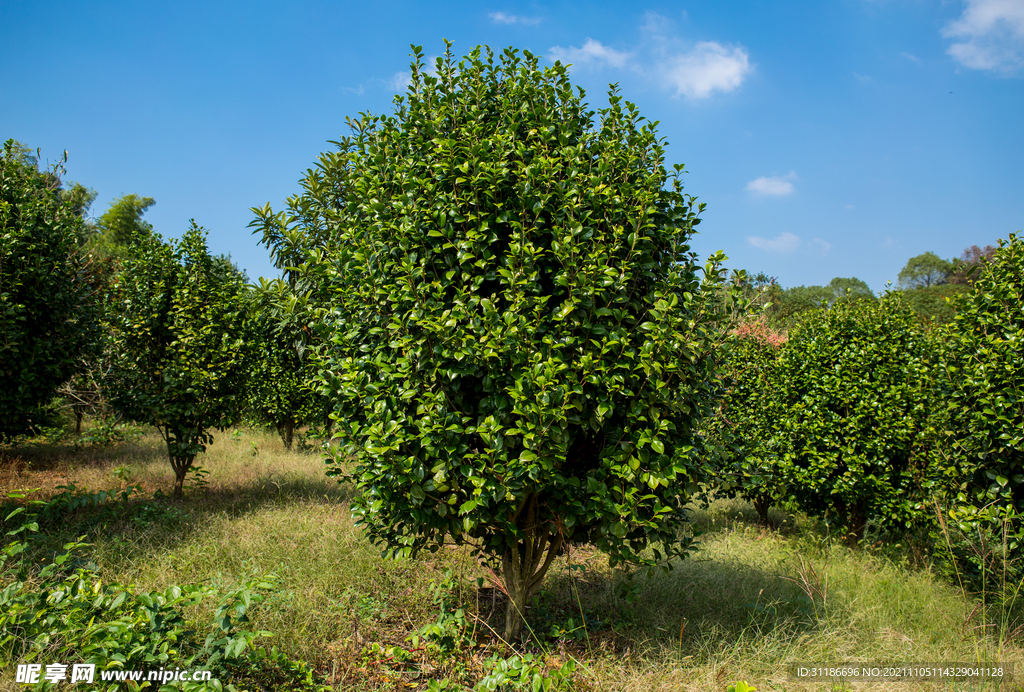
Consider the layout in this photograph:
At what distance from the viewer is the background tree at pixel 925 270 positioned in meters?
59.6

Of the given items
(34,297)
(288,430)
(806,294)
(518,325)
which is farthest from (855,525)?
(806,294)

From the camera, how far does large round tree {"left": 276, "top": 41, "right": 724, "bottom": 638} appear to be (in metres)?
3.05

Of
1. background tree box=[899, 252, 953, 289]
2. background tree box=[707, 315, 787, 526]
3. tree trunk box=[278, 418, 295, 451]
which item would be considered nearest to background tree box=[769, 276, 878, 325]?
background tree box=[899, 252, 953, 289]

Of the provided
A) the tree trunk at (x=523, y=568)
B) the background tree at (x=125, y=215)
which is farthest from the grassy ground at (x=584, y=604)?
the background tree at (x=125, y=215)

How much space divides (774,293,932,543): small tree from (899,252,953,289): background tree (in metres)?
65.1

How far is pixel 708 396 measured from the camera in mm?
3510

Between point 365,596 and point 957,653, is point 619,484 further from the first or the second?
point 957,653

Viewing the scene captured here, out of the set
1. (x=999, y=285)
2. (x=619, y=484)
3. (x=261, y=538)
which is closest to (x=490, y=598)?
(x=619, y=484)

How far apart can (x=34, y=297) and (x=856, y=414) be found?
9947 mm

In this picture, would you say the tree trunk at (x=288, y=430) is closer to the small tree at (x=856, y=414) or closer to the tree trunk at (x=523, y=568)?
the tree trunk at (x=523, y=568)

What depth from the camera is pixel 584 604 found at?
4773 mm

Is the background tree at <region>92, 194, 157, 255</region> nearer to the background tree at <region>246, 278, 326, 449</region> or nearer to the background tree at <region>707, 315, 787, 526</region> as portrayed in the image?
the background tree at <region>246, 278, 326, 449</region>

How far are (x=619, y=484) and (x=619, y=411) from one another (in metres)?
0.47

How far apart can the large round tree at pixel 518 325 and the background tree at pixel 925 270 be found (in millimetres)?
70545
